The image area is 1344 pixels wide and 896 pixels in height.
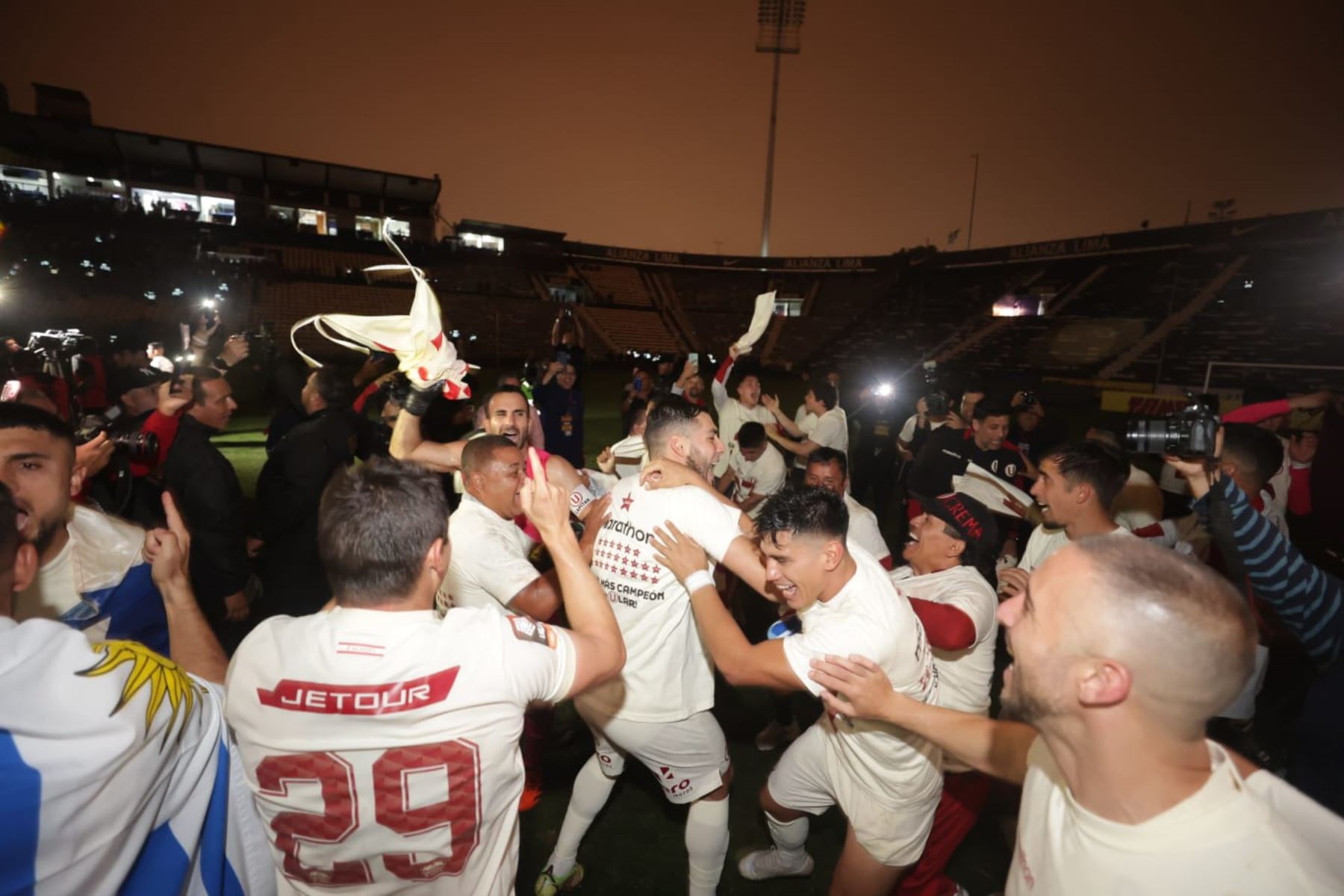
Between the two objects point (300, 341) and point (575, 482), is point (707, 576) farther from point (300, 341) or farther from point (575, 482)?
point (300, 341)

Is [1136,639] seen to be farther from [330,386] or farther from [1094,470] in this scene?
[330,386]

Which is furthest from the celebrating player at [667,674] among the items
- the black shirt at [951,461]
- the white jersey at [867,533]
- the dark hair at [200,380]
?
the black shirt at [951,461]

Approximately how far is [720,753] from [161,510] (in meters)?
4.56

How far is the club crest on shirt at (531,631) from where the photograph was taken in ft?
5.95

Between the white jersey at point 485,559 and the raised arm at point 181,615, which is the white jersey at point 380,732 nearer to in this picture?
the raised arm at point 181,615

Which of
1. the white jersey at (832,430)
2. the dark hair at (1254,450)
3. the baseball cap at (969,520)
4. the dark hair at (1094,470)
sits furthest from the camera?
the white jersey at (832,430)

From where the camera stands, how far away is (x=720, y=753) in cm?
311

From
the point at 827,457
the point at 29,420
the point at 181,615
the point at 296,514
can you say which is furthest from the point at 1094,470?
the point at 296,514

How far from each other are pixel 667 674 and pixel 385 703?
1618 mm

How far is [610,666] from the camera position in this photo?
196 centimetres

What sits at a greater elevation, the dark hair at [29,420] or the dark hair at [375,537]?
the dark hair at [29,420]

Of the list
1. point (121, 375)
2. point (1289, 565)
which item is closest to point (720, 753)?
point (1289, 565)

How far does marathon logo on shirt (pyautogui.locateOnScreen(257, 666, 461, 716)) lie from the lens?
5.27 ft

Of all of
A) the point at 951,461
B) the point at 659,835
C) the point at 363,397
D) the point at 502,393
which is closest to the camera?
the point at 659,835
